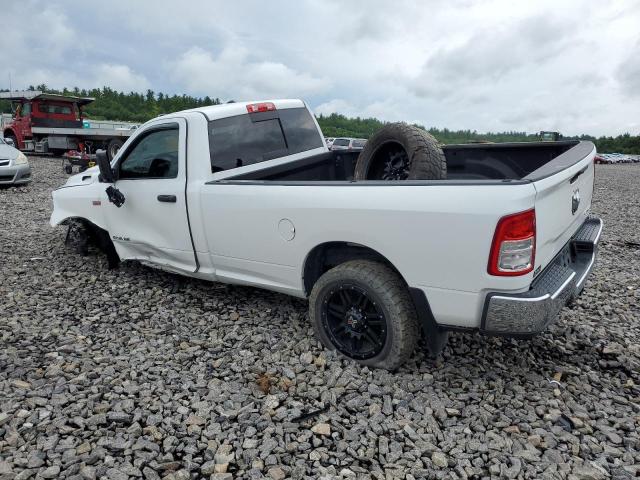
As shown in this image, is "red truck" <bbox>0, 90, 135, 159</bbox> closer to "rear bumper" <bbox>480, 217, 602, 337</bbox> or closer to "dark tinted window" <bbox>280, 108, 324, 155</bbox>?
"dark tinted window" <bbox>280, 108, 324, 155</bbox>

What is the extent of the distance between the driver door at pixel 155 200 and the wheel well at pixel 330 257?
1225 mm

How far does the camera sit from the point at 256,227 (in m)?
3.58

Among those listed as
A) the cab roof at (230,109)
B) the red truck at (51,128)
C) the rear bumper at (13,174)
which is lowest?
the rear bumper at (13,174)

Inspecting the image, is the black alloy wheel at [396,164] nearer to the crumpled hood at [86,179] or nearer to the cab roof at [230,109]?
the cab roof at [230,109]

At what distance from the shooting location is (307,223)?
3.26 meters

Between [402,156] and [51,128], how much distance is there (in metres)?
20.6

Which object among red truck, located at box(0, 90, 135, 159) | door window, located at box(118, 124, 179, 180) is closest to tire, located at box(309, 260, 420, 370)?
door window, located at box(118, 124, 179, 180)

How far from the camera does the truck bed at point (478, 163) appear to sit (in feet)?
13.8

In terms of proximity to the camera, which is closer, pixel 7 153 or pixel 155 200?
pixel 155 200

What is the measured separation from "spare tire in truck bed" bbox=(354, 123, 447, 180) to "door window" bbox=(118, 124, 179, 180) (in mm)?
1645

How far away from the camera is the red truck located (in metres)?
20.1

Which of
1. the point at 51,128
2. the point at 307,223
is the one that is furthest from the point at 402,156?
the point at 51,128

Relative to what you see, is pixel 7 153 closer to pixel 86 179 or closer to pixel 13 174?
pixel 13 174

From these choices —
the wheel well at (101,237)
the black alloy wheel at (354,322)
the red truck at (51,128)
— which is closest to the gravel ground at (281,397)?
the black alloy wheel at (354,322)
